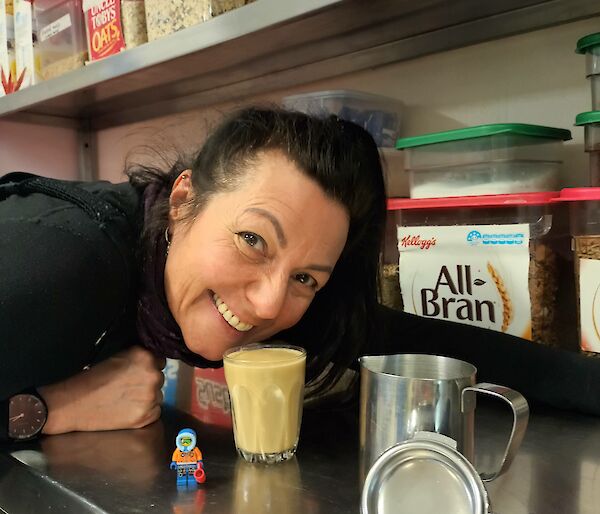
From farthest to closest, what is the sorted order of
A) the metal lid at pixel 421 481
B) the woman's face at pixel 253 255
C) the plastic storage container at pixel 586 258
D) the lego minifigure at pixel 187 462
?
the plastic storage container at pixel 586 258 < the woman's face at pixel 253 255 < the lego minifigure at pixel 187 462 < the metal lid at pixel 421 481

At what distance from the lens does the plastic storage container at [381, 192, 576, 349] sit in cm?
90

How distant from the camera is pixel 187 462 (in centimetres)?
63

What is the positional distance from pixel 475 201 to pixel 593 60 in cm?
26

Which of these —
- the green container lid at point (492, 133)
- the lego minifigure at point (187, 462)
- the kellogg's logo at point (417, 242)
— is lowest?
the lego minifigure at point (187, 462)

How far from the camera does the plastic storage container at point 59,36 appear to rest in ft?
4.71

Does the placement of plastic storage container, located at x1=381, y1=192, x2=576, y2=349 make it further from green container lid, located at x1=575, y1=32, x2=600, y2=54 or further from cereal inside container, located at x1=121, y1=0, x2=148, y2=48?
cereal inside container, located at x1=121, y1=0, x2=148, y2=48

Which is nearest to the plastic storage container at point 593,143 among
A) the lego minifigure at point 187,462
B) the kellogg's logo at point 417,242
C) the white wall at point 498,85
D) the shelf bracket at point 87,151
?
the white wall at point 498,85

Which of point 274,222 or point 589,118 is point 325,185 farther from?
point 589,118

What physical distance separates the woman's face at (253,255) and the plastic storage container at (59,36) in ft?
2.73

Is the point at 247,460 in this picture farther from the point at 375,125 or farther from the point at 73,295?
the point at 375,125

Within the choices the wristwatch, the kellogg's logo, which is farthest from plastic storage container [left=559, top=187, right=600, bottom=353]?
the wristwatch

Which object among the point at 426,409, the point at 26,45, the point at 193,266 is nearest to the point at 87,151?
the point at 26,45

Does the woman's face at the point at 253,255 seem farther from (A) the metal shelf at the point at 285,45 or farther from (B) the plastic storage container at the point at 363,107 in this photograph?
(B) the plastic storage container at the point at 363,107

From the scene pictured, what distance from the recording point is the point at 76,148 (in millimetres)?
2045
